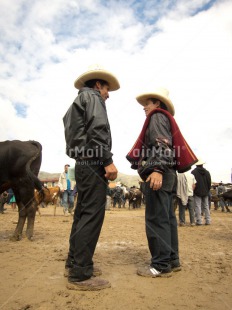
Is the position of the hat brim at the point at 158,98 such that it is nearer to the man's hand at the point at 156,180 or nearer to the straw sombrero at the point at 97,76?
the straw sombrero at the point at 97,76

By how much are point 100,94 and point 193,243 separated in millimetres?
3657

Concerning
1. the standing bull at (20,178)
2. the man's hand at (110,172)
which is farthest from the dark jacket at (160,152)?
the standing bull at (20,178)

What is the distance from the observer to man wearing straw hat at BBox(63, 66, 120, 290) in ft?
9.19

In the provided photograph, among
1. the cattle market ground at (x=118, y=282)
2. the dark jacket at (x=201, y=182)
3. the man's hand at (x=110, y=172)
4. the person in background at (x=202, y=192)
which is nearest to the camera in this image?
the cattle market ground at (x=118, y=282)

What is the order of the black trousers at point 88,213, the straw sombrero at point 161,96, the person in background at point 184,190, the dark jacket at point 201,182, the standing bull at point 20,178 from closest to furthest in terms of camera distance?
the black trousers at point 88,213, the straw sombrero at point 161,96, the standing bull at point 20,178, the person in background at point 184,190, the dark jacket at point 201,182

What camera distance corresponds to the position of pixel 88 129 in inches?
116

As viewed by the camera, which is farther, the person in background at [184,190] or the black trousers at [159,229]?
the person in background at [184,190]

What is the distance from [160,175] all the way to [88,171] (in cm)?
85

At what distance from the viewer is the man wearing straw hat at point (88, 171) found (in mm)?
2801

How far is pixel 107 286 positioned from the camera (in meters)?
2.72

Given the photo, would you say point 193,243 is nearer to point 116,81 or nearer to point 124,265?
point 124,265

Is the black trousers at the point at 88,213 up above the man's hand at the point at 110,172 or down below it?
below

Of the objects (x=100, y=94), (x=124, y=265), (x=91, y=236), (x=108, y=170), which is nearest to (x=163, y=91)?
(x=100, y=94)

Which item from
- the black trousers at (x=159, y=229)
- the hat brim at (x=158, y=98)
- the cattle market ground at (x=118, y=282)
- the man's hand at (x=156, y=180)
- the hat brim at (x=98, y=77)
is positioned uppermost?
the hat brim at (x=98, y=77)
